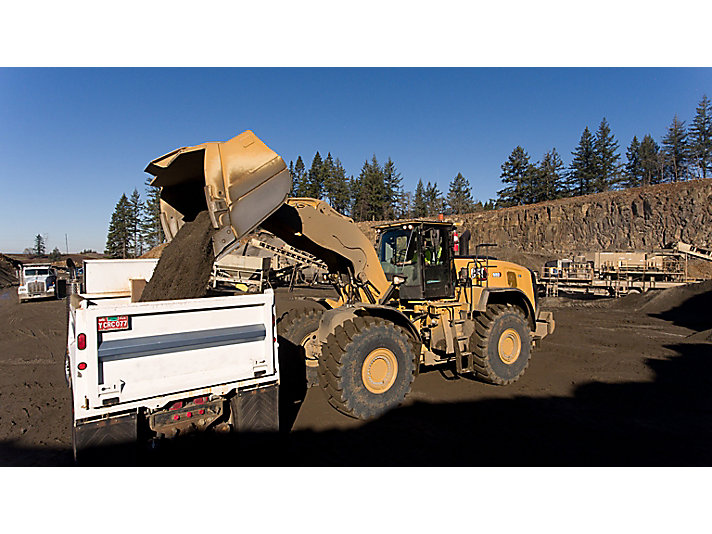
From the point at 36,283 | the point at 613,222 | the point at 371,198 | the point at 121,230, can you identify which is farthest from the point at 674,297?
the point at 121,230

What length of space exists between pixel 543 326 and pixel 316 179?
213 ft

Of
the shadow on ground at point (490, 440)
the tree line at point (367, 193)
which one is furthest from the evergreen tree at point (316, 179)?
the shadow on ground at point (490, 440)

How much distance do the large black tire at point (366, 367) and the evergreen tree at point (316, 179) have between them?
61.0 m

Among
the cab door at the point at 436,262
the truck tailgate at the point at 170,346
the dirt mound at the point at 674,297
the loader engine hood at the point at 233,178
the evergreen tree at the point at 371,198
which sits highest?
the evergreen tree at the point at 371,198

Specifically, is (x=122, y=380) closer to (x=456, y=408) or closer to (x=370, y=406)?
(x=370, y=406)

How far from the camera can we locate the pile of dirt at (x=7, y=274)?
43.9 metres

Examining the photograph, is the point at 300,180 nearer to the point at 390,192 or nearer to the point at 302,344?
the point at 390,192

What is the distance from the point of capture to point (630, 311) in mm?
17578

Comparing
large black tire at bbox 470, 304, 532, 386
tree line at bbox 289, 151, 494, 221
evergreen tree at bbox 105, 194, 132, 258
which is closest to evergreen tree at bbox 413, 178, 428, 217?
tree line at bbox 289, 151, 494, 221

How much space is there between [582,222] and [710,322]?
26.9 m

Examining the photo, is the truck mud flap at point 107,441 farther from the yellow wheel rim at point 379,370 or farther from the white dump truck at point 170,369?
the yellow wheel rim at point 379,370

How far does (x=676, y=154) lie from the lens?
6200 cm

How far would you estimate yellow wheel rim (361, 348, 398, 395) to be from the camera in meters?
5.58

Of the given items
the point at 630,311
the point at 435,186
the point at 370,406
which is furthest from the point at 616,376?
the point at 435,186
